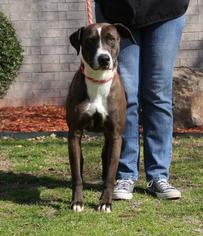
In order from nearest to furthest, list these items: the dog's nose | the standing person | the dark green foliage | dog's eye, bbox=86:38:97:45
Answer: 1. the dog's nose
2. dog's eye, bbox=86:38:97:45
3. the standing person
4. the dark green foliage

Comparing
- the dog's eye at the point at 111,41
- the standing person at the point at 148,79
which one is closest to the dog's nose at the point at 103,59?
the dog's eye at the point at 111,41

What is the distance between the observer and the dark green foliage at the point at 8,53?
9695mm

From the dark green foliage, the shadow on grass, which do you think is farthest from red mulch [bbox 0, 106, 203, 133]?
the shadow on grass

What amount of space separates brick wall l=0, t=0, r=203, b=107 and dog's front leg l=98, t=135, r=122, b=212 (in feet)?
20.0

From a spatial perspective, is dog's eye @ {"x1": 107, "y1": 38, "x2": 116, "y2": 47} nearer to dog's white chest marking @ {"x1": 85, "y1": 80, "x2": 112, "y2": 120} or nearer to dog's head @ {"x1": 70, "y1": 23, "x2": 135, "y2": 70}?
dog's head @ {"x1": 70, "y1": 23, "x2": 135, "y2": 70}

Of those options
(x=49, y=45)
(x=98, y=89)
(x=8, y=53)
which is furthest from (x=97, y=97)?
(x=49, y=45)

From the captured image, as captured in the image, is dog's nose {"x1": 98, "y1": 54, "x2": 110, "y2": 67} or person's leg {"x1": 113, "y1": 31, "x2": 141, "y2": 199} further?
person's leg {"x1": 113, "y1": 31, "x2": 141, "y2": 199}

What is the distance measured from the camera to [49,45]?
1124 centimetres

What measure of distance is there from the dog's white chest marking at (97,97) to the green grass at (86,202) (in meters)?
0.72

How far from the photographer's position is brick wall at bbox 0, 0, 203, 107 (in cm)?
1104

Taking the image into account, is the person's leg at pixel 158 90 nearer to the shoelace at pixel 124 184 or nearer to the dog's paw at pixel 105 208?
the shoelace at pixel 124 184

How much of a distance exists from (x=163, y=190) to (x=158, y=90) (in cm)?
79

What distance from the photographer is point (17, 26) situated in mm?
11172

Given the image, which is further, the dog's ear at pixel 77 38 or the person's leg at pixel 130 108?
the person's leg at pixel 130 108
